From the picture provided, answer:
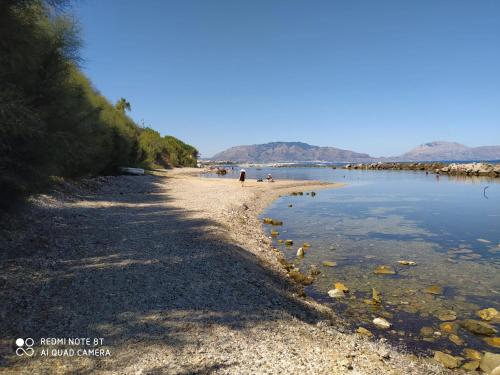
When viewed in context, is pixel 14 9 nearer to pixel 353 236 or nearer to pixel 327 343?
pixel 327 343

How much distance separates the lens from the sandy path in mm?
4840

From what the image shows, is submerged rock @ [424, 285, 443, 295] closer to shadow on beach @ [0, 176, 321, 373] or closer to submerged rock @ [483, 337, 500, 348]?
submerged rock @ [483, 337, 500, 348]

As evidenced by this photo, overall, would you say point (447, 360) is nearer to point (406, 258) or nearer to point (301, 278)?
point (301, 278)

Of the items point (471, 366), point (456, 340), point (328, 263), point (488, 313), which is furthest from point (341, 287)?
point (471, 366)

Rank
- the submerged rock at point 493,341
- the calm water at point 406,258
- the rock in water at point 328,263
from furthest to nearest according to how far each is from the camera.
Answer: the rock in water at point 328,263 → the calm water at point 406,258 → the submerged rock at point 493,341

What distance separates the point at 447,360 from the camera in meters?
6.57

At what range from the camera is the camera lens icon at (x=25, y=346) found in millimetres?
4801

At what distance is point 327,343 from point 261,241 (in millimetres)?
8763

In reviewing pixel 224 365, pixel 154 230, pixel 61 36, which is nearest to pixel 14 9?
pixel 61 36

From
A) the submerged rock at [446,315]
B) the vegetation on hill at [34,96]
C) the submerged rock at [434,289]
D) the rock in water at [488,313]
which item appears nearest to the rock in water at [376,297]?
the submerged rock at [446,315]

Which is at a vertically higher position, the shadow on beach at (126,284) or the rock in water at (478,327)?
the shadow on beach at (126,284)

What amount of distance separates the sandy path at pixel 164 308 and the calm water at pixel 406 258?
63.1 inches

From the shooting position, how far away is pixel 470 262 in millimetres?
13273

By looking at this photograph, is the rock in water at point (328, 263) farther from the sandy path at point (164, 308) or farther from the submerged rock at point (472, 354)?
the submerged rock at point (472, 354)
